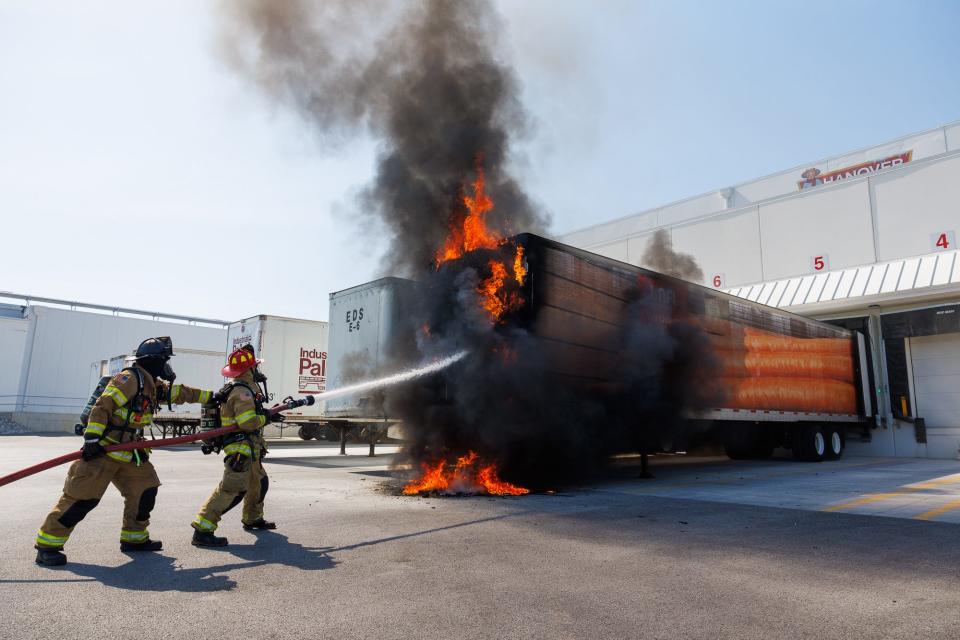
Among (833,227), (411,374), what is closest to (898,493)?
(411,374)

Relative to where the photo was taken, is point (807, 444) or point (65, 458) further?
point (807, 444)

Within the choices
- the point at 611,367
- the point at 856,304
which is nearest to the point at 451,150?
the point at 611,367

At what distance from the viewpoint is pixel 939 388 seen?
59.7 ft

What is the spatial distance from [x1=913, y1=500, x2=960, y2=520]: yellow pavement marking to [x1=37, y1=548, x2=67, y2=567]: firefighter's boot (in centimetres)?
814

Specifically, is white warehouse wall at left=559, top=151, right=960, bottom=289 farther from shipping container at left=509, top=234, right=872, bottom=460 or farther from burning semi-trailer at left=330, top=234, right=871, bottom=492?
burning semi-trailer at left=330, top=234, right=871, bottom=492

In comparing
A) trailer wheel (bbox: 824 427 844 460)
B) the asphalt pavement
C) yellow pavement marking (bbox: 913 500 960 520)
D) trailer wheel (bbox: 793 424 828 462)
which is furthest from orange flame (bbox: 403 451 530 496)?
trailer wheel (bbox: 824 427 844 460)

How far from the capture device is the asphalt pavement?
328 cm

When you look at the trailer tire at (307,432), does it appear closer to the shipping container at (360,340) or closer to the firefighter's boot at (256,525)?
the shipping container at (360,340)

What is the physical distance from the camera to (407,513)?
6934mm

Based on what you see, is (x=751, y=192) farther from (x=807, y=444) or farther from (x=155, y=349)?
(x=155, y=349)

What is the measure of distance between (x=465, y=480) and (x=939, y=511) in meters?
5.82

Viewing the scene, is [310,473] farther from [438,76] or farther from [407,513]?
[438,76]

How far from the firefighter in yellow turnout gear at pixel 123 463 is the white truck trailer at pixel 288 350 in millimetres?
14013

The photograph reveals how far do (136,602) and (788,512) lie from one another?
6.65m
